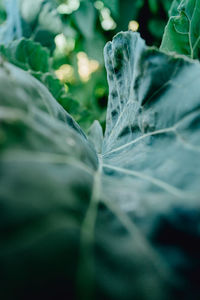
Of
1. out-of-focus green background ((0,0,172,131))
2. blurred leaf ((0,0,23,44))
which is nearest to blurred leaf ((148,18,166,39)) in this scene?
out-of-focus green background ((0,0,172,131))

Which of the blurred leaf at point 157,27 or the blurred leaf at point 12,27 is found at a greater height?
the blurred leaf at point 157,27

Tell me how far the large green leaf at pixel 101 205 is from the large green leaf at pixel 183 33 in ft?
1.21

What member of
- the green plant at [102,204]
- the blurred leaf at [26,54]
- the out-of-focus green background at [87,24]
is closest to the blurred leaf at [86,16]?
the out-of-focus green background at [87,24]

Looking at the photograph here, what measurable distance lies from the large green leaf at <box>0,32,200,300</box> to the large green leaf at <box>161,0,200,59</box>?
14.5 inches

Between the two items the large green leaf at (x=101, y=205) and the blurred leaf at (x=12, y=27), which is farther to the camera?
the blurred leaf at (x=12, y=27)

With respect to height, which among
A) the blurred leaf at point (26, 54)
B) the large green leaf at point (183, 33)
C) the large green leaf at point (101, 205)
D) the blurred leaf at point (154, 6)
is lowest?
the large green leaf at point (101, 205)

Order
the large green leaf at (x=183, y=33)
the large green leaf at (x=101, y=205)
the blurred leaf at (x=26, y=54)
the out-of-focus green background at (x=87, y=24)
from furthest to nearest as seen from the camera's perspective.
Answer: the out-of-focus green background at (x=87, y=24) → the blurred leaf at (x=26, y=54) → the large green leaf at (x=183, y=33) → the large green leaf at (x=101, y=205)

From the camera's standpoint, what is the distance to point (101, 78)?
83.7 inches

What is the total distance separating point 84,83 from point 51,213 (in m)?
1.96

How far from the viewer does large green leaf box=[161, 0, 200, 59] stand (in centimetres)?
91

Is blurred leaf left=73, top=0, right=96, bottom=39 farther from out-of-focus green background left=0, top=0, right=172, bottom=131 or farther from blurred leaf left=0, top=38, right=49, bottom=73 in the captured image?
blurred leaf left=0, top=38, right=49, bottom=73

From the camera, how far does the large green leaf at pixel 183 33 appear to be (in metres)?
0.91

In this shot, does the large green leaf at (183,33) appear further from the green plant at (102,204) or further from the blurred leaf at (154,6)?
the blurred leaf at (154,6)

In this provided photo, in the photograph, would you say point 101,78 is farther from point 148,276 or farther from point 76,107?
point 148,276
